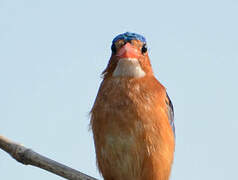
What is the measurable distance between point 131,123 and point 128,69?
0.90 metres

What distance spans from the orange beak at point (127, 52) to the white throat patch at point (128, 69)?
0.07 metres

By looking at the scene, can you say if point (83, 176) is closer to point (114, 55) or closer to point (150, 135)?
point (150, 135)

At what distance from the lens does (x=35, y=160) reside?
5387 millimetres

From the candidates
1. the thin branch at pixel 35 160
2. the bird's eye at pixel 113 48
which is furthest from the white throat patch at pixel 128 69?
the thin branch at pixel 35 160

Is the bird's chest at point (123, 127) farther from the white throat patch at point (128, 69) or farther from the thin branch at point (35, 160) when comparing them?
the thin branch at point (35, 160)

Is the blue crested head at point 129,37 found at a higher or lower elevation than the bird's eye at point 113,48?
higher

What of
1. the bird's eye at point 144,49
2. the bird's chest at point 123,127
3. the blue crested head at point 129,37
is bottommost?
the bird's chest at point 123,127

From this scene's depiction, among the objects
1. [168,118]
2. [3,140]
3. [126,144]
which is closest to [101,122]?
[126,144]

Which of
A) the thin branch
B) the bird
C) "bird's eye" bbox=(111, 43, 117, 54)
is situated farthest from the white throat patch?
the thin branch

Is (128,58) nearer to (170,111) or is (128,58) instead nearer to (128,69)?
(128,69)

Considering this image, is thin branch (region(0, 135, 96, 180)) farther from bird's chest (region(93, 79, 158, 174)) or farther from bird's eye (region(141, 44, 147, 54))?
bird's eye (region(141, 44, 147, 54))

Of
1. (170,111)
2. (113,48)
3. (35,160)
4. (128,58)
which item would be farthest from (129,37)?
(35,160)

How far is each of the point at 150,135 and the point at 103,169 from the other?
2.65ft

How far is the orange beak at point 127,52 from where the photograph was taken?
6.85m
